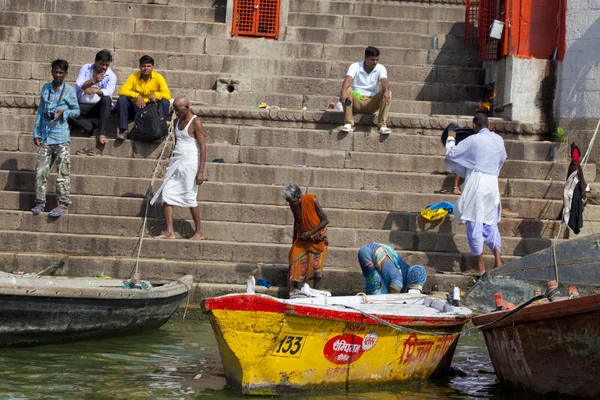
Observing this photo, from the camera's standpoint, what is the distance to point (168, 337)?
9625mm

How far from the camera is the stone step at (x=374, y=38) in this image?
49.1 ft

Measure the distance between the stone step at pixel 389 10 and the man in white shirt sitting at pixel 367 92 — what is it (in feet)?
9.90

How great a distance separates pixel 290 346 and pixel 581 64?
7495mm

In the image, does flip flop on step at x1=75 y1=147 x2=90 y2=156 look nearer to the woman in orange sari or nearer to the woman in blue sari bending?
the woman in orange sari

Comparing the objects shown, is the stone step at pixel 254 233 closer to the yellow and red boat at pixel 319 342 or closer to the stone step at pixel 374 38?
the yellow and red boat at pixel 319 342

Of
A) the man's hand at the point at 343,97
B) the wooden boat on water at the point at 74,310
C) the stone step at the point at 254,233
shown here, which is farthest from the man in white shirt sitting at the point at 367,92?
the wooden boat on water at the point at 74,310

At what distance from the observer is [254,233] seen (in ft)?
37.3

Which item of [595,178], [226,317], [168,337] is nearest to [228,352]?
[226,317]

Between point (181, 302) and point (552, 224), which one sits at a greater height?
point (552, 224)

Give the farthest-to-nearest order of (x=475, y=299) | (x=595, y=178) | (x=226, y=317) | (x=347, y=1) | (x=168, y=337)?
(x=347, y=1) < (x=595, y=178) < (x=168, y=337) < (x=475, y=299) < (x=226, y=317)

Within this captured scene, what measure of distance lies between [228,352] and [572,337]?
2.48 m

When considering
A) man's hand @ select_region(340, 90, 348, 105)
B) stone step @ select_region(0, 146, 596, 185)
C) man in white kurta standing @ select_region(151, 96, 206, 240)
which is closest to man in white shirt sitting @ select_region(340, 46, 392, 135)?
man's hand @ select_region(340, 90, 348, 105)

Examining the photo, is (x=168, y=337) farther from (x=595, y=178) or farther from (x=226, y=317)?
(x=595, y=178)

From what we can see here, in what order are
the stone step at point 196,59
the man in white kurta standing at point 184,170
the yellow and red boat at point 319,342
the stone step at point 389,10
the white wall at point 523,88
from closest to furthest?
the yellow and red boat at point 319,342
the man in white kurta standing at point 184,170
the white wall at point 523,88
the stone step at point 196,59
the stone step at point 389,10
